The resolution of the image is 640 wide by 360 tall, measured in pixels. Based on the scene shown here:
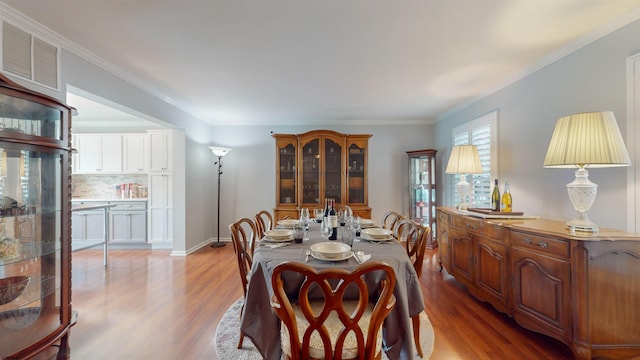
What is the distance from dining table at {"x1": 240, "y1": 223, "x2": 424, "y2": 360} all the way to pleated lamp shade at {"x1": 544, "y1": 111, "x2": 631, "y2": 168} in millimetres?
1365

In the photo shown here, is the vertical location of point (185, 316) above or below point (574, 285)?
below

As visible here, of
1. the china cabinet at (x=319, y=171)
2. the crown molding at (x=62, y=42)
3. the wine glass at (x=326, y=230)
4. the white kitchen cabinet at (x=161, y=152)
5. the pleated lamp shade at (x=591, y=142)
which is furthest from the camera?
the white kitchen cabinet at (x=161, y=152)

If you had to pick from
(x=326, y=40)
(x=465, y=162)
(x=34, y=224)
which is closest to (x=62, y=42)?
(x=34, y=224)

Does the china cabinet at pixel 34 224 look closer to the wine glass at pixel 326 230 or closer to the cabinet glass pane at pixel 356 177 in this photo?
the wine glass at pixel 326 230

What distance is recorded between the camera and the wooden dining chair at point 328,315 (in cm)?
112

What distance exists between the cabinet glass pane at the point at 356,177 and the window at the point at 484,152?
1.68 metres

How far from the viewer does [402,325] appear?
1454 millimetres

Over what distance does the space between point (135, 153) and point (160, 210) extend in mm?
1166

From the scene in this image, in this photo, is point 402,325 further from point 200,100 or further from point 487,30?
point 200,100

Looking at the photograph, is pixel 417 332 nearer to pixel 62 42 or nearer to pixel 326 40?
pixel 326 40

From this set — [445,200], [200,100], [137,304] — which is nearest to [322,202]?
[445,200]

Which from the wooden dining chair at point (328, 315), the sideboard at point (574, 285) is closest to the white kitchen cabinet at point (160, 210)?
the wooden dining chair at point (328, 315)

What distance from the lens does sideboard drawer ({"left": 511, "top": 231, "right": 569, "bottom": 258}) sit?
1774mm

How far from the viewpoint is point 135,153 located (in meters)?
4.73
